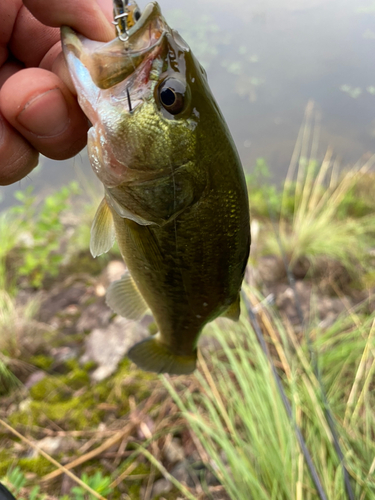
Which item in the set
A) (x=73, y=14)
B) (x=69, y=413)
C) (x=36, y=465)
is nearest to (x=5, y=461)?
(x=36, y=465)

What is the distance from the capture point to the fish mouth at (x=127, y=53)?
0.87 m

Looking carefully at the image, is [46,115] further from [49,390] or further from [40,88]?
[49,390]

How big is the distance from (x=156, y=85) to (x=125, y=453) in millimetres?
2012

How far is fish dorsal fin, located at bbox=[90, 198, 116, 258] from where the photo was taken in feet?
3.40

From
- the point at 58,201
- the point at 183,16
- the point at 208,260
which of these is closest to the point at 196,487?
the point at 208,260

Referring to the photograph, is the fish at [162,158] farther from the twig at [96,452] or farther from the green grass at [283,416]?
the twig at [96,452]

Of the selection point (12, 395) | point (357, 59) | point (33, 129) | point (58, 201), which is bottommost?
point (357, 59)

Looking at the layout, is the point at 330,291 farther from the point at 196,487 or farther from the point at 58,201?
the point at 58,201

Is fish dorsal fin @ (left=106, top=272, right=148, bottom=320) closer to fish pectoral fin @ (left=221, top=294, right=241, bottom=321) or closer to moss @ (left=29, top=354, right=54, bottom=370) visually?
fish pectoral fin @ (left=221, top=294, right=241, bottom=321)

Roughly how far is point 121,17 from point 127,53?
0.26ft

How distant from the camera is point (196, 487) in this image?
1.88m

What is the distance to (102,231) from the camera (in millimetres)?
1061

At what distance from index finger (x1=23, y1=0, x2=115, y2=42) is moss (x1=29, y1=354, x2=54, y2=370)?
224 cm

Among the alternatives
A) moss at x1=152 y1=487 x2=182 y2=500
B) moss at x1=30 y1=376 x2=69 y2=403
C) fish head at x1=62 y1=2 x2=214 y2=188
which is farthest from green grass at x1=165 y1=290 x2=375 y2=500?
fish head at x1=62 y1=2 x2=214 y2=188
